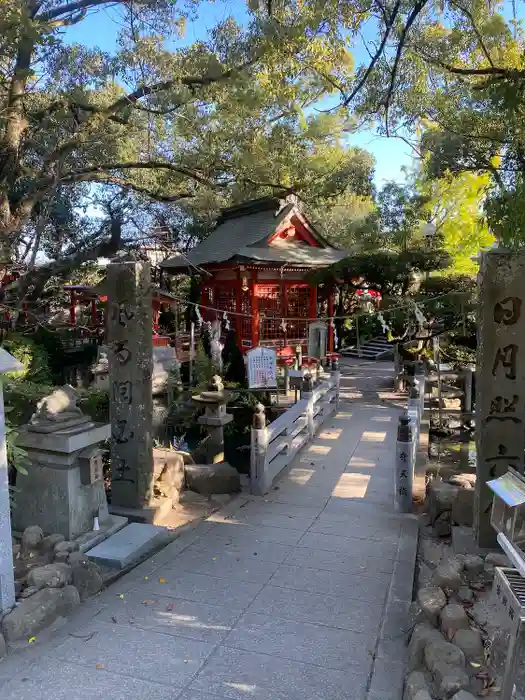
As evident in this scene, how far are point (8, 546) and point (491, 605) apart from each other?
368cm

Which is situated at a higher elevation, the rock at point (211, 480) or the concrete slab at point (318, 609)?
the rock at point (211, 480)

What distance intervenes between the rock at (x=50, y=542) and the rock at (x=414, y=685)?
11.2 feet

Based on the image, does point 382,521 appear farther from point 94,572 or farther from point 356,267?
point 356,267

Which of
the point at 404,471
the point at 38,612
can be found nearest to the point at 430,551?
the point at 404,471

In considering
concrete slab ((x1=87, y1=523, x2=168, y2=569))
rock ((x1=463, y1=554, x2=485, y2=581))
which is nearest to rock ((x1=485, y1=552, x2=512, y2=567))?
rock ((x1=463, y1=554, x2=485, y2=581))

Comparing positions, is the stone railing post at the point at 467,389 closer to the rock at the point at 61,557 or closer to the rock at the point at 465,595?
the rock at the point at 465,595

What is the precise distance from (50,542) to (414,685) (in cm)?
354

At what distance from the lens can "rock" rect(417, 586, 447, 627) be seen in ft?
12.5

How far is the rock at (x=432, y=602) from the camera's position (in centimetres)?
380

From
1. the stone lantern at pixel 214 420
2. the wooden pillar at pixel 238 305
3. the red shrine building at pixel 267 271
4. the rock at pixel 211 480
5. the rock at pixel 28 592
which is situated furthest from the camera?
the wooden pillar at pixel 238 305

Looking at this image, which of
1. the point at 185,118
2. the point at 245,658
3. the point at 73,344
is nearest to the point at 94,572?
the point at 245,658

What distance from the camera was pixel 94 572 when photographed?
4680 millimetres

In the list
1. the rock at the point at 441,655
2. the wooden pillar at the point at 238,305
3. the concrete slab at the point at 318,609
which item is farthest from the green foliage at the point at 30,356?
the rock at the point at 441,655

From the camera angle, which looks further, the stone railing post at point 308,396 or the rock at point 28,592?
the stone railing post at point 308,396
